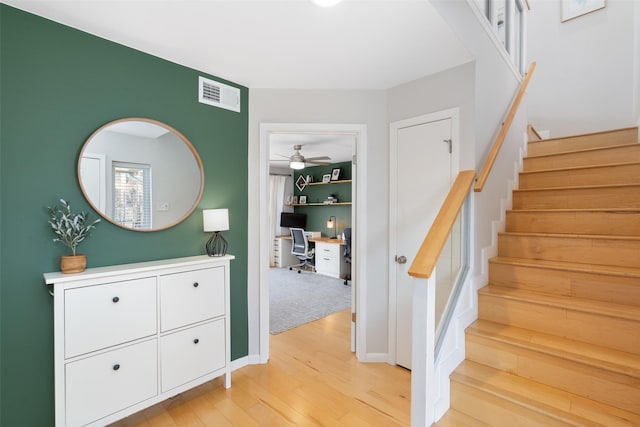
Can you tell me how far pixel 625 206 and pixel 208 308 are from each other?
311 centimetres

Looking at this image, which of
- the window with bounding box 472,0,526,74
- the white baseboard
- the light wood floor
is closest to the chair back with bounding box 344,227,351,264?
the light wood floor

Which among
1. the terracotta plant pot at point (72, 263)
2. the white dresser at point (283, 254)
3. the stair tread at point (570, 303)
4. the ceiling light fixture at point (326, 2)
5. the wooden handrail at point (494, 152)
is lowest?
the white dresser at point (283, 254)

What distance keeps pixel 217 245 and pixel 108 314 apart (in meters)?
0.90

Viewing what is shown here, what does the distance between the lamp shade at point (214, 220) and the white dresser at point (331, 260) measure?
13.0 feet

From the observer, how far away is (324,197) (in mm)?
7387

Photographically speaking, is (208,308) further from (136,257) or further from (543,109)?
(543,109)

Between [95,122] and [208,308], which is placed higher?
[95,122]

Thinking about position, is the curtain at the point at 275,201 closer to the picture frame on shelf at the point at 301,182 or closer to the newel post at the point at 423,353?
the picture frame on shelf at the point at 301,182

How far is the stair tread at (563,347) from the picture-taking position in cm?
135

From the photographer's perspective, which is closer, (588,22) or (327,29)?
(327,29)

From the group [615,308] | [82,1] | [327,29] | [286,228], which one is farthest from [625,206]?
[286,228]

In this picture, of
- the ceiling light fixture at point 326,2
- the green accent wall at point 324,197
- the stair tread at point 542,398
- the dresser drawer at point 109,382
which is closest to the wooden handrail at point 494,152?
the stair tread at point 542,398

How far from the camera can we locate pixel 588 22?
12.4 ft

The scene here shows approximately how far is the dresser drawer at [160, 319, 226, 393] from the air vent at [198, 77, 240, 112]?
5.77 feet
